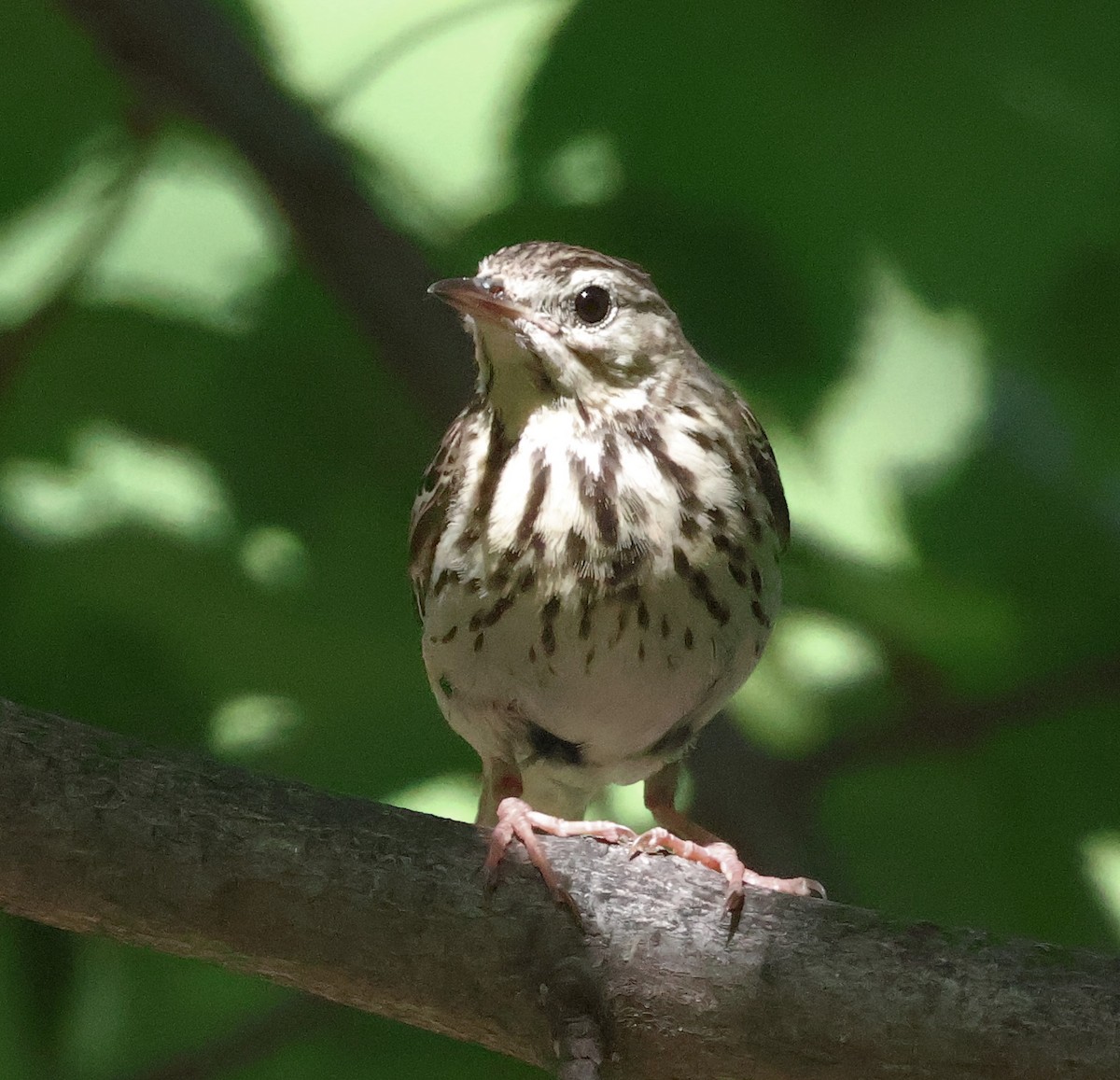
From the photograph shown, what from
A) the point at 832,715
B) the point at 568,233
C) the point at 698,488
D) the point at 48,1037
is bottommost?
the point at 48,1037

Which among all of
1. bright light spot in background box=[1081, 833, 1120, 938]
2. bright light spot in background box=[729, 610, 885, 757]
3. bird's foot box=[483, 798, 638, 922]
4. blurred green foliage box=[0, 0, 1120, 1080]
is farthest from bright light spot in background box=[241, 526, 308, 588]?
bright light spot in background box=[1081, 833, 1120, 938]

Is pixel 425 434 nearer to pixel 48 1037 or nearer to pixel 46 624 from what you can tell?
pixel 46 624

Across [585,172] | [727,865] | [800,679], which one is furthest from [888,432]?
[727,865]

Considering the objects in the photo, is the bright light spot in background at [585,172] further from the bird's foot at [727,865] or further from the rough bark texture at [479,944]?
the rough bark texture at [479,944]

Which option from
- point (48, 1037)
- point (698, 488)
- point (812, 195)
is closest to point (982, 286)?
point (812, 195)

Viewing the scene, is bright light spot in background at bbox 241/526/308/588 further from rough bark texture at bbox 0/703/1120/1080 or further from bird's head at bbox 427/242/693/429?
rough bark texture at bbox 0/703/1120/1080
